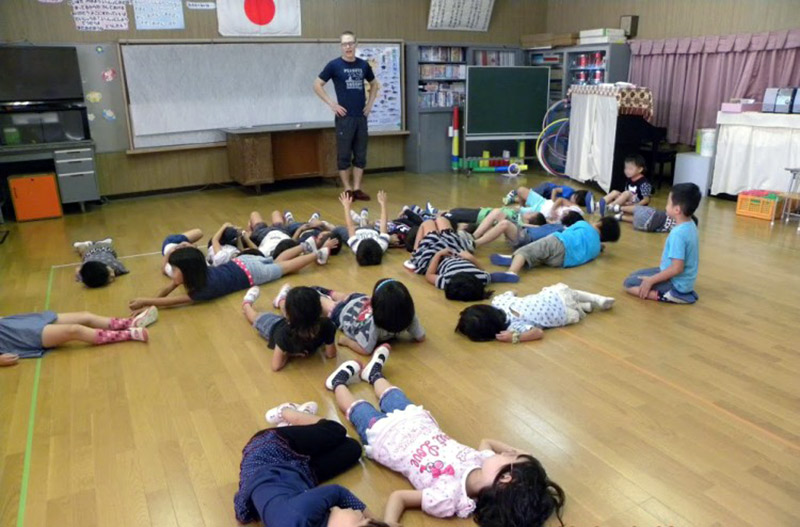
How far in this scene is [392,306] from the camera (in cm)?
277

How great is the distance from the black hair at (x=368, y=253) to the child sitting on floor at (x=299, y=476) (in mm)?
2038

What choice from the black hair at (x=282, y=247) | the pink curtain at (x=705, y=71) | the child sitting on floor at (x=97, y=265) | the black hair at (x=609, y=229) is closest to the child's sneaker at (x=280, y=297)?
the black hair at (x=282, y=247)

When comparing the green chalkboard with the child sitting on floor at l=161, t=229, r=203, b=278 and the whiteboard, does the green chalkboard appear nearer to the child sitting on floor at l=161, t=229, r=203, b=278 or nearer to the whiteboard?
the whiteboard

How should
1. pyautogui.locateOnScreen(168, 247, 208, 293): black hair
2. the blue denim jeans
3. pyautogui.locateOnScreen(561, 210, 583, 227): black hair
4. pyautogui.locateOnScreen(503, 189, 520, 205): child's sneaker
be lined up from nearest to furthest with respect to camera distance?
the blue denim jeans
pyautogui.locateOnScreen(168, 247, 208, 293): black hair
pyautogui.locateOnScreen(561, 210, 583, 227): black hair
pyautogui.locateOnScreen(503, 189, 520, 205): child's sneaker

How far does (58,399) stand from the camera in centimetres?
264

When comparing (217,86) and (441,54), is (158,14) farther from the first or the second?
(441,54)

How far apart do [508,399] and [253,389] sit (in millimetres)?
1143

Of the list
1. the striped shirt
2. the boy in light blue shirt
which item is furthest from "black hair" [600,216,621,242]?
the striped shirt

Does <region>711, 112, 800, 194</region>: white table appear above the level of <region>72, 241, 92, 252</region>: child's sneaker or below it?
above

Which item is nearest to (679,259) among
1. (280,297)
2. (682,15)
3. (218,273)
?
(280,297)

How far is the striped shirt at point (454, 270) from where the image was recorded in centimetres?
369

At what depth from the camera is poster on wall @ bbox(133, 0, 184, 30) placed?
259 inches

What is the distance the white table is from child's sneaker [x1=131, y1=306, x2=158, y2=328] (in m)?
5.79

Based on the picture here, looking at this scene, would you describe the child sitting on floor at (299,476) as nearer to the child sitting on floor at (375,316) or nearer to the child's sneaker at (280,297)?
the child sitting on floor at (375,316)
